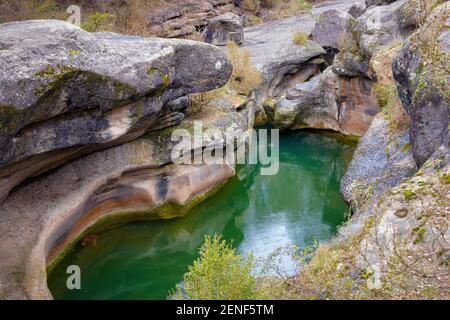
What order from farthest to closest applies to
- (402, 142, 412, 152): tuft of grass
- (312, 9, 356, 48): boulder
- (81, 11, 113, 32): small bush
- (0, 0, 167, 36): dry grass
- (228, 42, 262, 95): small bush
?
(312, 9, 356, 48): boulder < (0, 0, 167, 36): dry grass < (81, 11, 113, 32): small bush < (228, 42, 262, 95): small bush < (402, 142, 412, 152): tuft of grass

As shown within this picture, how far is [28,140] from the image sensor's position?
7375 mm

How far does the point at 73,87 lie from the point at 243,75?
26.0 ft

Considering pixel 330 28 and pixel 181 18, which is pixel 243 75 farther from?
pixel 181 18

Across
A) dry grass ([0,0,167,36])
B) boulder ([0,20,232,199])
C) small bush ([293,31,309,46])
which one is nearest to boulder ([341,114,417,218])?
boulder ([0,20,232,199])

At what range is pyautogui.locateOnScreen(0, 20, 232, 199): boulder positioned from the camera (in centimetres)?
679

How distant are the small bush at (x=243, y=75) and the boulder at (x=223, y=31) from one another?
12.9 ft

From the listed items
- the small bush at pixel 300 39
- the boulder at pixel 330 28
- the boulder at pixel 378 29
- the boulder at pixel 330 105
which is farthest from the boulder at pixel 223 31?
the boulder at pixel 378 29

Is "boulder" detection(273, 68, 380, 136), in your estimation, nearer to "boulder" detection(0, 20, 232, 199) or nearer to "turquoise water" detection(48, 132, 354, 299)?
"turquoise water" detection(48, 132, 354, 299)

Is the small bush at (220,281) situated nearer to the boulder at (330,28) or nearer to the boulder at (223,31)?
the boulder at (223,31)

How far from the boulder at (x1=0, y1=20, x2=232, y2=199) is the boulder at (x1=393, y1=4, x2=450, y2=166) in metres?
4.29

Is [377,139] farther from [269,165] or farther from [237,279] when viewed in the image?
[237,279]

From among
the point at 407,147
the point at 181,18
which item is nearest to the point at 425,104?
the point at 407,147

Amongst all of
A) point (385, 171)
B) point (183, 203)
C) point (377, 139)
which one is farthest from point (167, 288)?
point (377, 139)
